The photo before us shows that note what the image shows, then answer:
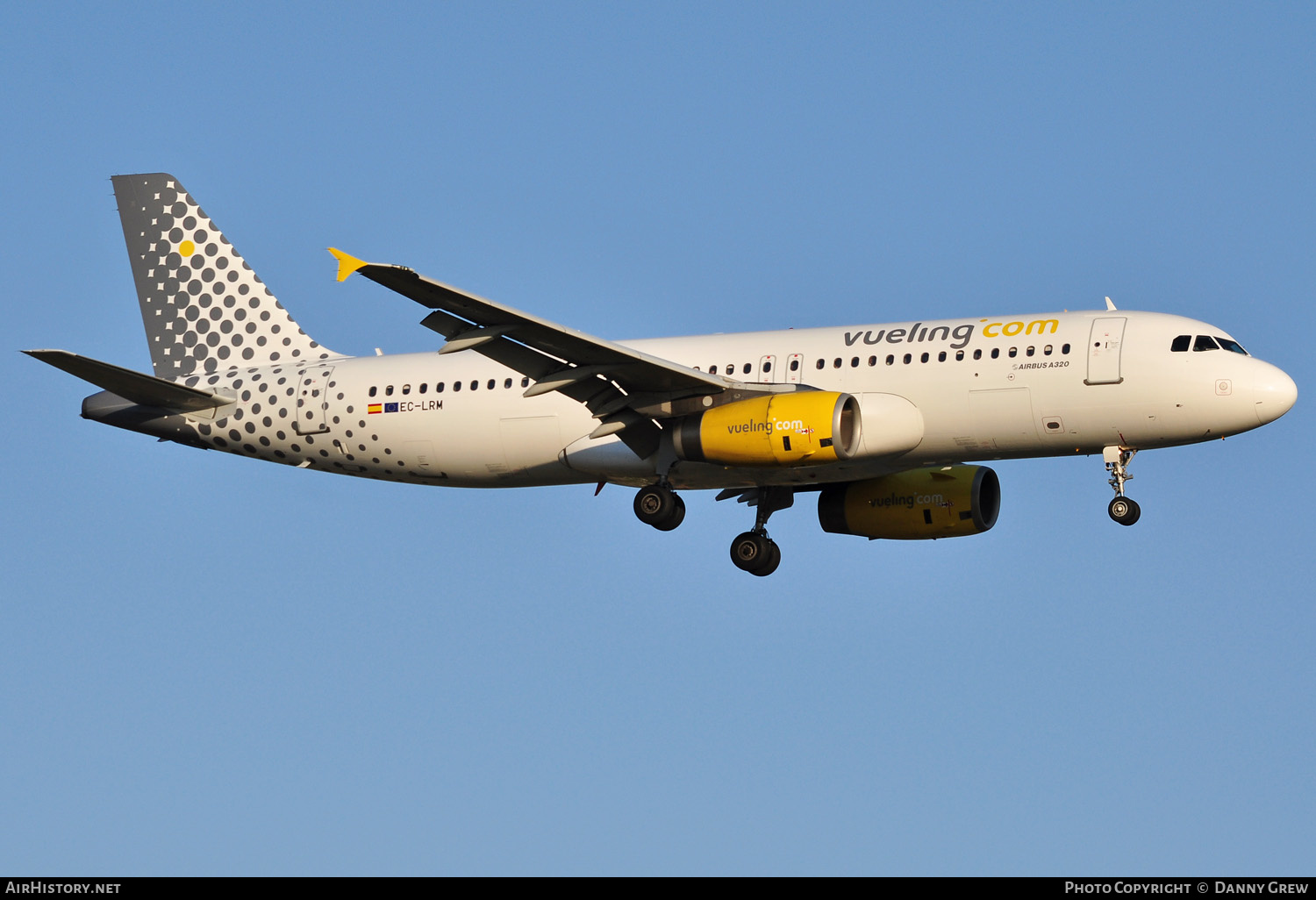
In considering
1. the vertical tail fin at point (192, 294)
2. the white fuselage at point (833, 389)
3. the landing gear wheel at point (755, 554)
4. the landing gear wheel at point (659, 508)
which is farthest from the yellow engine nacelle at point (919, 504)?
the vertical tail fin at point (192, 294)

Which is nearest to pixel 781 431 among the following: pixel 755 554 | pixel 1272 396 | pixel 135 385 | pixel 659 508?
pixel 659 508

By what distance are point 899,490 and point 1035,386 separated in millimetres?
7079

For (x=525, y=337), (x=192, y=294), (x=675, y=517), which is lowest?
(x=675, y=517)

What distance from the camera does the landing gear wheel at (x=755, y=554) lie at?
4325cm

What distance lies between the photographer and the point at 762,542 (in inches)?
1711

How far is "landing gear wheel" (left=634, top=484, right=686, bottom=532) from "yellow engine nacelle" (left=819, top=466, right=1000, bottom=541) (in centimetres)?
551

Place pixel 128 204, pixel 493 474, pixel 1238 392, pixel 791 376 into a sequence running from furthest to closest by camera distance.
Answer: pixel 128 204, pixel 493 474, pixel 791 376, pixel 1238 392

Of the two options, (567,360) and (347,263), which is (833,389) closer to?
(567,360)

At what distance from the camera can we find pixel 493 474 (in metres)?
41.8

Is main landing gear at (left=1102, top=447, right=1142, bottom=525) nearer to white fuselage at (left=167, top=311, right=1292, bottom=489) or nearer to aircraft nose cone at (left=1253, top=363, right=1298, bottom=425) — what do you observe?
white fuselage at (left=167, top=311, right=1292, bottom=489)

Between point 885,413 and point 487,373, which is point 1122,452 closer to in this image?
point 885,413

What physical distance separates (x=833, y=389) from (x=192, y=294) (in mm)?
16912

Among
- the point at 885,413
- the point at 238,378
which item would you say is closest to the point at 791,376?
the point at 885,413

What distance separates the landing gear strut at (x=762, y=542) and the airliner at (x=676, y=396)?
45 millimetres
